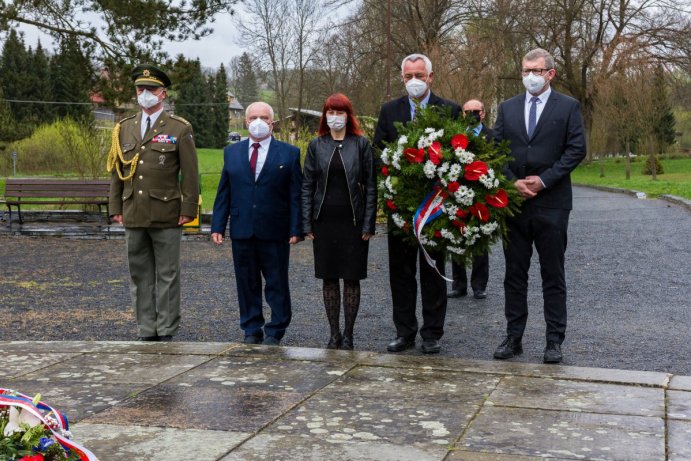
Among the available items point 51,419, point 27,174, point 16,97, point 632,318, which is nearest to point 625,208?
point 632,318

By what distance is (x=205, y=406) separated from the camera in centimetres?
522

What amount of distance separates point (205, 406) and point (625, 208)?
20.3 m

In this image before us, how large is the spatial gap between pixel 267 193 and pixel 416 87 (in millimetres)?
1392

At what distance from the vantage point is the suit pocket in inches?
301

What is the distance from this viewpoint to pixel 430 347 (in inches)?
281

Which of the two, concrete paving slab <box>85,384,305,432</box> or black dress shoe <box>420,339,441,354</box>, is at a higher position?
concrete paving slab <box>85,384,305,432</box>

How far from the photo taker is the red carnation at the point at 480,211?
648 centimetres

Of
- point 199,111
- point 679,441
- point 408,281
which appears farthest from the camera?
point 199,111

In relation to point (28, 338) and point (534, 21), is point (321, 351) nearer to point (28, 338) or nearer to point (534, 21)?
point (28, 338)

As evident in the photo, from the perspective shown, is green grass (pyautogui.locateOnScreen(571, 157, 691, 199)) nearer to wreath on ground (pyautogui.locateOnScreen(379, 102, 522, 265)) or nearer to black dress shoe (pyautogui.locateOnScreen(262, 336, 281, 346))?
black dress shoe (pyautogui.locateOnScreen(262, 336, 281, 346))

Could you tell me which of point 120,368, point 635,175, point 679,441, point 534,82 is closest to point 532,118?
point 534,82

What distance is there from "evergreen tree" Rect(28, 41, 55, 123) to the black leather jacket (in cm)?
6113

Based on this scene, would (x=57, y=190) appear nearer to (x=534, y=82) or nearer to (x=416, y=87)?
(x=416, y=87)

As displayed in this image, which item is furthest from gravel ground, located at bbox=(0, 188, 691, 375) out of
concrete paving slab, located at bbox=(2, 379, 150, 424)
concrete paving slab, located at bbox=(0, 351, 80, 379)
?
concrete paving slab, located at bbox=(2, 379, 150, 424)
